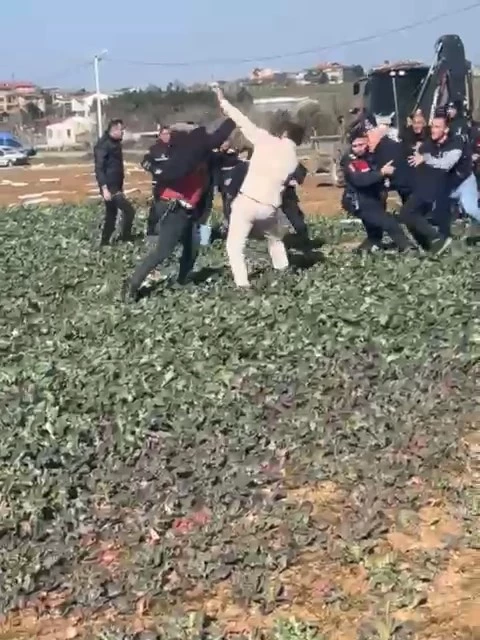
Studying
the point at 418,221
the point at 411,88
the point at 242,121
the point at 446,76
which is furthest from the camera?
the point at 411,88

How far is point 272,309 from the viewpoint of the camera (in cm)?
875

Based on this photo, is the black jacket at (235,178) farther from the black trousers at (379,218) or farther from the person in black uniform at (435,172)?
the person in black uniform at (435,172)

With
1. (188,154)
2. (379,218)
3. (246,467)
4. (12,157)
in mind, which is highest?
(188,154)

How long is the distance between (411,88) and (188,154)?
55.2 feet

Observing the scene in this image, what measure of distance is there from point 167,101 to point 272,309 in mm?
47433

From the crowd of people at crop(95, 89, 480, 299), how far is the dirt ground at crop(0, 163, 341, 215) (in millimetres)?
5700

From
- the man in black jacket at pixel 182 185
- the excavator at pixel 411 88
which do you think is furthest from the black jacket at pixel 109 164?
the excavator at pixel 411 88

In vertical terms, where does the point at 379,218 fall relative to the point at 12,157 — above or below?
above

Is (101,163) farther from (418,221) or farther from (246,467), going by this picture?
(246,467)

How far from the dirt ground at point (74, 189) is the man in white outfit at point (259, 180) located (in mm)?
9339

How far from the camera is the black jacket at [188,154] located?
9844mm

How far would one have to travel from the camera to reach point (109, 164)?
1484 cm

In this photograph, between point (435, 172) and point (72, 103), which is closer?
point (435, 172)

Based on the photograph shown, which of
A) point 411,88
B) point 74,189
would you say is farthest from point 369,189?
point 74,189
